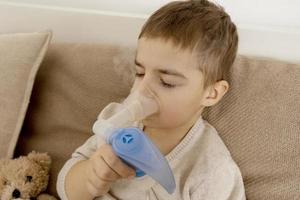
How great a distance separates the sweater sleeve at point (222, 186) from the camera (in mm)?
944

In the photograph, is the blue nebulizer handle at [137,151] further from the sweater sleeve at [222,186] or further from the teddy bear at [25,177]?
the teddy bear at [25,177]

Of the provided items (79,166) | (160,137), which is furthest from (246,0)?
(79,166)

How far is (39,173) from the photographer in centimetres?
113

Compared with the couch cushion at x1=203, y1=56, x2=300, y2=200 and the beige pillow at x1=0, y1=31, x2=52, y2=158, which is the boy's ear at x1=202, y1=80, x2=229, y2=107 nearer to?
the couch cushion at x1=203, y1=56, x2=300, y2=200

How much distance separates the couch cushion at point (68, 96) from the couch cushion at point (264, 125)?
257 millimetres

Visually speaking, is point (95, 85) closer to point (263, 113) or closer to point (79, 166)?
point (79, 166)

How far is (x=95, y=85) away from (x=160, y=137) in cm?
23

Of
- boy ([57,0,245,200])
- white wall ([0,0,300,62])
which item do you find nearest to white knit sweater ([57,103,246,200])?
boy ([57,0,245,200])

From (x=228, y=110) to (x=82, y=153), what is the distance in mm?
338

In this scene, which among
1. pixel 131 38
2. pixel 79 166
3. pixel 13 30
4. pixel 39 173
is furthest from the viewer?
pixel 13 30

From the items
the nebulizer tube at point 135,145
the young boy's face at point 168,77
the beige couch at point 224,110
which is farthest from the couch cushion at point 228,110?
the nebulizer tube at point 135,145

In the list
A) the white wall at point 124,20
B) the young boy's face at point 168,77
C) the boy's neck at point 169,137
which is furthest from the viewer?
the white wall at point 124,20

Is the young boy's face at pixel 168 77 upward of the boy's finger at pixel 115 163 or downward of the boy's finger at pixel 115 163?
upward

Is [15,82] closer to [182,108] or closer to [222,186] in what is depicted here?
[182,108]
